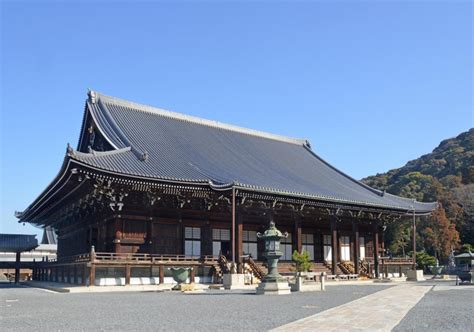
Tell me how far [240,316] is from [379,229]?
31.0 m

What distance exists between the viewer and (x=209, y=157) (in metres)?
34.2

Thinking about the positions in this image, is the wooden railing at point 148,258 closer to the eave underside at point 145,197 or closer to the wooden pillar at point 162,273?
the wooden pillar at point 162,273

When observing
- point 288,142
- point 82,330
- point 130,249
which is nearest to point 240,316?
point 82,330

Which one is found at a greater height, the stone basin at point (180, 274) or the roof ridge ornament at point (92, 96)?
the roof ridge ornament at point (92, 96)

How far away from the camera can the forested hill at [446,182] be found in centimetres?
6475

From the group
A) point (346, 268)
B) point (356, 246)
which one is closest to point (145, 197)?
point (356, 246)

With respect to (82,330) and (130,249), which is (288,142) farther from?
(82,330)

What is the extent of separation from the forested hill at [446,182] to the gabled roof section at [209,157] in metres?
25.2

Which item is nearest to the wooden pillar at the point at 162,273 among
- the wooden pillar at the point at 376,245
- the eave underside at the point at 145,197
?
the eave underside at the point at 145,197

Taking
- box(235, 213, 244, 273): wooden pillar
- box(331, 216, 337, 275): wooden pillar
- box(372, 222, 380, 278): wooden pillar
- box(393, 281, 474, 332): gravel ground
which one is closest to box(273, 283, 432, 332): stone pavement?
box(393, 281, 474, 332): gravel ground

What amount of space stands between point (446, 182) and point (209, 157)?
58.4 m

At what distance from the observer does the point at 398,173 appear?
357 feet

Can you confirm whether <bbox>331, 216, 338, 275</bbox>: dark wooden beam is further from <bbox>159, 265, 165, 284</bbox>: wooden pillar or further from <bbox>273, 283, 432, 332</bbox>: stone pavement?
<bbox>273, 283, 432, 332</bbox>: stone pavement

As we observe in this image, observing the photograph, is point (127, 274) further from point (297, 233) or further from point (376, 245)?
point (376, 245)
